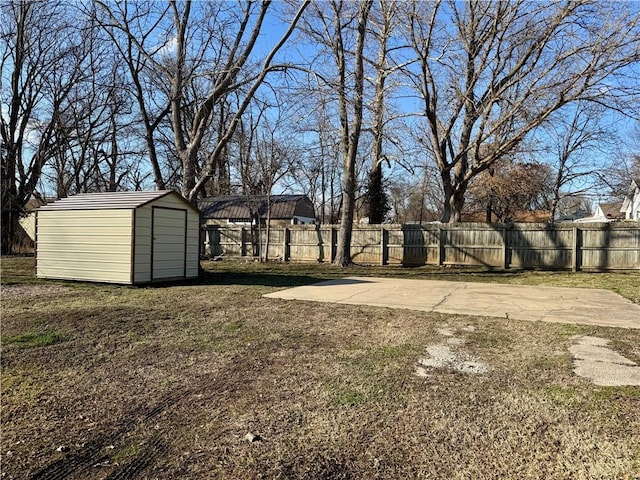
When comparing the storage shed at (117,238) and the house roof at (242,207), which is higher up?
the house roof at (242,207)

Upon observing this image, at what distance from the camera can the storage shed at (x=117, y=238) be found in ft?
30.3

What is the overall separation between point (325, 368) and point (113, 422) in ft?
5.68

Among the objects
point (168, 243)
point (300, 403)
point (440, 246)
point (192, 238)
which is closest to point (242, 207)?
point (440, 246)

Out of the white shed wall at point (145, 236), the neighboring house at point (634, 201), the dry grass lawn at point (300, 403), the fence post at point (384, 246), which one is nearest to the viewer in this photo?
the dry grass lawn at point (300, 403)

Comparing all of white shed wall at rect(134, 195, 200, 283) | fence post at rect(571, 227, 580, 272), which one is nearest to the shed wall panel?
white shed wall at rect(134, 195, 200, 283)

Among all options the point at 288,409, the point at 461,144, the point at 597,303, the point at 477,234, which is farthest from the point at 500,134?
the point at 288,409

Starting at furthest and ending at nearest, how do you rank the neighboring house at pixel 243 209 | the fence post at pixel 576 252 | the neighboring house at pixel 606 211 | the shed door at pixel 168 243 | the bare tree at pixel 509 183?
the neighboring house at pixel 606 211
the neighboring house at pixel 243 209
the bare tree at pixel 509 183
the fence post at pixel 576 252
the shed door at pixel 168 243

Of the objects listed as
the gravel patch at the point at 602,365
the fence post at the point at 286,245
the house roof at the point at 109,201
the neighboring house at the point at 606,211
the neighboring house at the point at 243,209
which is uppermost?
the neighboring house at the point at 606,211

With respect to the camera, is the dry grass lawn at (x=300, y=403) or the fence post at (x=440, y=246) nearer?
the dry grass lawn at (x=300, y=403)

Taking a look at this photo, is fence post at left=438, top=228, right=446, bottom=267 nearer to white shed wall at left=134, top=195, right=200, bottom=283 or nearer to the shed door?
the shed door

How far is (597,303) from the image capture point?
7570 mm

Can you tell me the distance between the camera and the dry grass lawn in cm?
228

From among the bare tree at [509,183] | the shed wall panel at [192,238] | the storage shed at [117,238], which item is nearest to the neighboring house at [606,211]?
the bare tree at [509,183]

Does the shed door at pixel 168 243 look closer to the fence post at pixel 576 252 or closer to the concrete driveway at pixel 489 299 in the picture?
the concrete driveway at pixel 489 299
